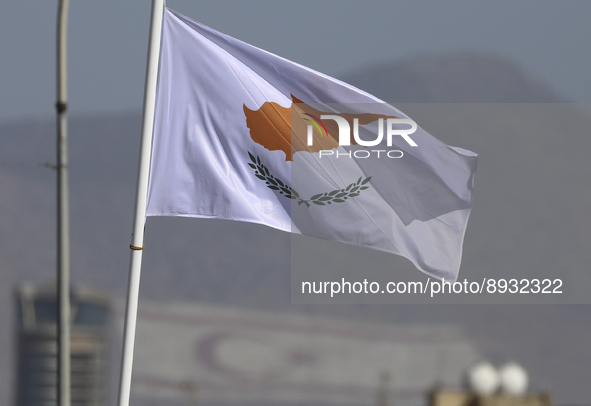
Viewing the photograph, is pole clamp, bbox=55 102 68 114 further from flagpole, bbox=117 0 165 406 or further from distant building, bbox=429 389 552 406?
distant building, bbox=429 389 552 406

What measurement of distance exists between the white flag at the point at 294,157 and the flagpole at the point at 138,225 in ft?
1.29

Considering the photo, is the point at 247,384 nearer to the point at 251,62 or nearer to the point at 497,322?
the point at 497,322

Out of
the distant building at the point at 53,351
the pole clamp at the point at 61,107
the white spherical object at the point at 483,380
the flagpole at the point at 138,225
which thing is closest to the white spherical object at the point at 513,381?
the white spherical object at the point at 483,380

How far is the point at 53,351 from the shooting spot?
12081 cm

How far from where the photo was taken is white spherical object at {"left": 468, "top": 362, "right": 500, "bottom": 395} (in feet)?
108

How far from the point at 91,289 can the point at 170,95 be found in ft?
405

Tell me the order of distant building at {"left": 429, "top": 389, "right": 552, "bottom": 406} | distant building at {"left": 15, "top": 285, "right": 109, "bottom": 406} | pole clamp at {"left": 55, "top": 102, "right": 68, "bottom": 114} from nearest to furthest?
1. pole clamp at {"left": 55, "top": 102, "right": 68, "bottom": 114}
2. distant building at {"left": 429, "top": 389, "right": 552, "bottom": 406}
3. distant building at {"left": 15, "top": 285, "right": 109, "bottom": 406}

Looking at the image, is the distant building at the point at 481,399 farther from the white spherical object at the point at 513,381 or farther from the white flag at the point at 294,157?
the white flag at the point at 294,157

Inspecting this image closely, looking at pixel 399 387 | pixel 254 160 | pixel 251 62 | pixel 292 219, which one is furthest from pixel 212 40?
pixel 399 387

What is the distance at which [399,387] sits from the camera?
191m

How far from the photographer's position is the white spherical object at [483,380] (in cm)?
3281

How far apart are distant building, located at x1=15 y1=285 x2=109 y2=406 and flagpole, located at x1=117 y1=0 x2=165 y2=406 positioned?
110m

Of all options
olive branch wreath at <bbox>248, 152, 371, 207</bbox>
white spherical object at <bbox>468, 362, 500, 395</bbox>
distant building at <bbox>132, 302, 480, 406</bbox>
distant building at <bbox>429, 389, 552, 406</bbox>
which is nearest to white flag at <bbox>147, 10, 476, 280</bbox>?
olive branch wreath at <bbox>248, 152, 371, 207</bbox>

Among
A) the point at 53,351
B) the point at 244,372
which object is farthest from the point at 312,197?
the point at 244,372
